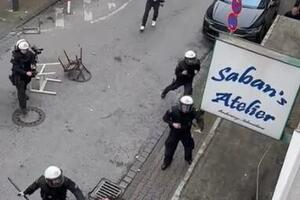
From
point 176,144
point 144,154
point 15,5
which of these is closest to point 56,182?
point 176,144

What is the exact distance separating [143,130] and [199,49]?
3.72 metres

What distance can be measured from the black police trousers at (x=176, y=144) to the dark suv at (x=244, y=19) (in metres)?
4.65

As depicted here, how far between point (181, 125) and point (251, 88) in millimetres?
1925

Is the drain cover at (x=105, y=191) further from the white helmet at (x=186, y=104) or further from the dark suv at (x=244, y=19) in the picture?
A: the dark suv at (x=244, y=19)

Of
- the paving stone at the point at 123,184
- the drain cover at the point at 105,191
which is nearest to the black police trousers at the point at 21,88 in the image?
the drain cover at the point at 105,191

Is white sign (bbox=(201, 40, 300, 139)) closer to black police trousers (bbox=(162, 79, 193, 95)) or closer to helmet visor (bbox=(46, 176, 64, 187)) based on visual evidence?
helmet visor (bbox=(46, 176, 64, 187))

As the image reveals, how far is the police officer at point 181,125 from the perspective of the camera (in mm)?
9844

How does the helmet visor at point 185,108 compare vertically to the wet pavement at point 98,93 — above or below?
above

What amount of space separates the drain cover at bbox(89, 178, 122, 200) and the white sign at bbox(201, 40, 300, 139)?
2.37m

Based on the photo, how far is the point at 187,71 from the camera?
11875 millimetres

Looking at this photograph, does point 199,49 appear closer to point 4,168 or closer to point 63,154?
point 63,154

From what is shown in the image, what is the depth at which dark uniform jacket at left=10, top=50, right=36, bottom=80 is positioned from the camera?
11.0m

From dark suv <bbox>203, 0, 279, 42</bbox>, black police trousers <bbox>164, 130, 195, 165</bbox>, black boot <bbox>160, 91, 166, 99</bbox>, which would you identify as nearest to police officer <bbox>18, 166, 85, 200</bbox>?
black police trousers <bbox>164, 130, 195, 165</bbox>

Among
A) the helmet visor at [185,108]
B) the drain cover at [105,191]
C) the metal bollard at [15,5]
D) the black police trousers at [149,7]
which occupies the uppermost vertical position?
the helmet visor at [185,108]
